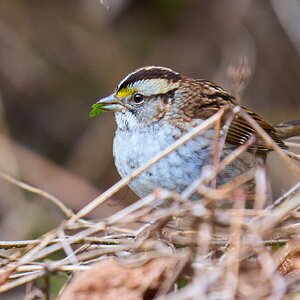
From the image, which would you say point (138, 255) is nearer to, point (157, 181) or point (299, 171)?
point (299, 171)

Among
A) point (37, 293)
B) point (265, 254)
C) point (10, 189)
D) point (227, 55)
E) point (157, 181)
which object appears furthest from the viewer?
point (227, 55)

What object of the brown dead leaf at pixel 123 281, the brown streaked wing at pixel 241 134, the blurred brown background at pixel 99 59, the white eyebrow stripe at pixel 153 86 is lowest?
the brown dead leaf at pixel 123 281

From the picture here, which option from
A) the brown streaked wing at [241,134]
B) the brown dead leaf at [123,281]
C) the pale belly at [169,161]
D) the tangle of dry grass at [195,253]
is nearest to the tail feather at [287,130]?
the brown streaked wing at [241,134]

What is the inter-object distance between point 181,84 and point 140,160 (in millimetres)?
565

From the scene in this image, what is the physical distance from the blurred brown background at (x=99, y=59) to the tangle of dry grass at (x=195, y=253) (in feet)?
12.6

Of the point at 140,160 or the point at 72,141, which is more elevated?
the point at 72,141

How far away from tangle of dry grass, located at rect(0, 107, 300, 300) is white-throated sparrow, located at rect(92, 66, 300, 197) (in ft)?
2.42

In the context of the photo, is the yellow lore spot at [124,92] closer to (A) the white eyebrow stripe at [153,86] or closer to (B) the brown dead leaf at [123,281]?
(A) the white eyebrow stripe at [153,86]

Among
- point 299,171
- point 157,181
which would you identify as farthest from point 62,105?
point 299,171

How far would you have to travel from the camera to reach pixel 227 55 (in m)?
6.69

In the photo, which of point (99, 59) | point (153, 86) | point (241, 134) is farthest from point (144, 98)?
point (99, 59)

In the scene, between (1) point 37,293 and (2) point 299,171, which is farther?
(2) point 299,171

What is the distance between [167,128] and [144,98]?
290mm

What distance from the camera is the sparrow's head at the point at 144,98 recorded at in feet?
13.0
